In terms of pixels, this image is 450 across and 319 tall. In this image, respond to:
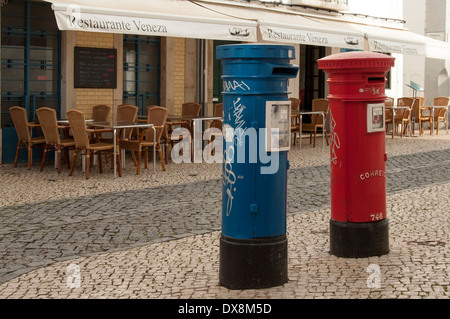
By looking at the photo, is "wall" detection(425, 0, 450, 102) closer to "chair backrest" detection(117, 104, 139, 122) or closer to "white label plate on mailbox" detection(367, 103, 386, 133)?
"chair backrest" detection(117, 104, 139, 122)

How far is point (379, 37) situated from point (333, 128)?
10711mm

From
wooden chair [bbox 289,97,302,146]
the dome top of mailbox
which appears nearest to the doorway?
wooden chair [bbox 289,97,302,146]

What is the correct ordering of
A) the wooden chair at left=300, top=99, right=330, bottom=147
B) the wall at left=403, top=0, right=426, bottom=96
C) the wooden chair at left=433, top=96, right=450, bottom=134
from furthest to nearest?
the wall at left=403, top=0, right=426, bottom=96 → the wooden chair at left=433, top=96, right=450, bottom=134 → the wooden chair at left=300, top=99, right=330, bottom=147

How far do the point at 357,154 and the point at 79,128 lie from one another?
20.3ft

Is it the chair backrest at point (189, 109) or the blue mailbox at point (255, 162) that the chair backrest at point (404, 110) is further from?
the blue mailbox at point (255, 162)

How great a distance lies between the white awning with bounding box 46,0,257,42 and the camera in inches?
425

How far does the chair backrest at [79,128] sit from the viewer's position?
11.7 metres

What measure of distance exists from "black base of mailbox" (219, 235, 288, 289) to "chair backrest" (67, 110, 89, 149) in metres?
6.52

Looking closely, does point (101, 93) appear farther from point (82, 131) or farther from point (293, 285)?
point (293, 285)

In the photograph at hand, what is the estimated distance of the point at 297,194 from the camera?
10516mm

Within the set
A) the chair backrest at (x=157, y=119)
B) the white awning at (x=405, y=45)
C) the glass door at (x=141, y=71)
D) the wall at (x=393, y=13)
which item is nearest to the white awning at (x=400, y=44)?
the white awning at (x=405, y=45)

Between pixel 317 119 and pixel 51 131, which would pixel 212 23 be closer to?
pixel 51 131

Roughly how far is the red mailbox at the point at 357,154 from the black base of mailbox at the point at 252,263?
118 cm

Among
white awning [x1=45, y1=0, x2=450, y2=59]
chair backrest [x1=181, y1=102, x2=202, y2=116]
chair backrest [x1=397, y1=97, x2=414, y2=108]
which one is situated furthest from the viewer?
chair backrest [x1=397, y1=97, x2=414, y2=108]
